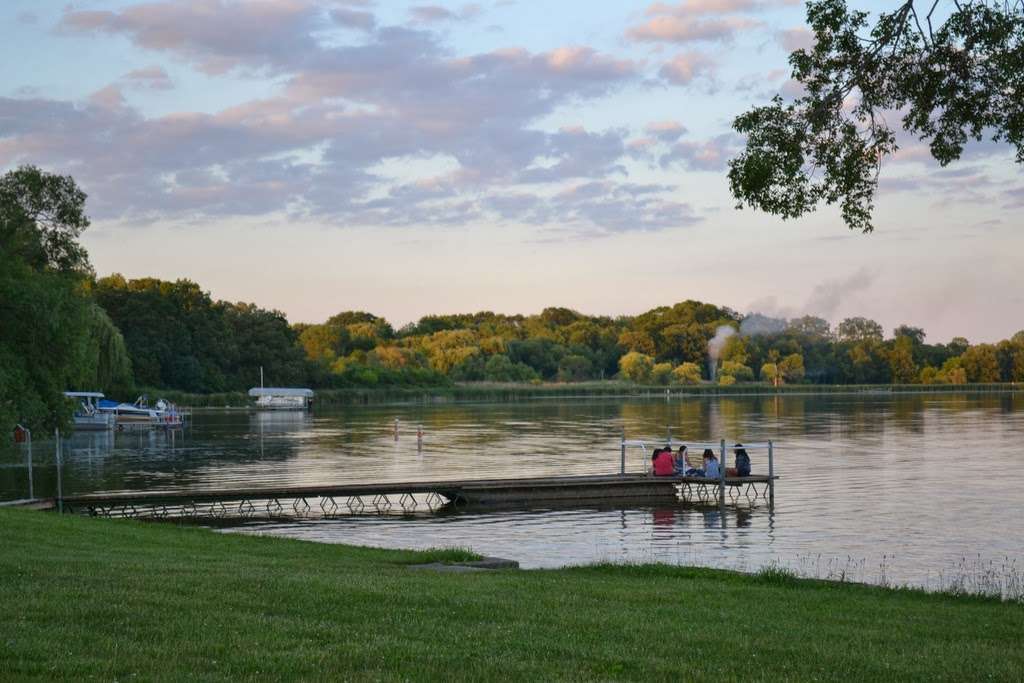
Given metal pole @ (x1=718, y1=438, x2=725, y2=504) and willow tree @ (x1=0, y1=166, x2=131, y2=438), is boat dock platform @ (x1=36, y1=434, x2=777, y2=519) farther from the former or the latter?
willow tree @ (x1=0, y1=166, x2=131, y2=438)

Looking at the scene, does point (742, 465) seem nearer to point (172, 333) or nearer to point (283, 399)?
point (283, 399)

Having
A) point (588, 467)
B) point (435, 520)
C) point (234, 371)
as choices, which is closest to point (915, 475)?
point (588, 467)

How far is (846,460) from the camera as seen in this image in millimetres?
54625

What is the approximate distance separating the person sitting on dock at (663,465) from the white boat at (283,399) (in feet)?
333

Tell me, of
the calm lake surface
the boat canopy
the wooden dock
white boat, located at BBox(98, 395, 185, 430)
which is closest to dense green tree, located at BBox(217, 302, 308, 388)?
the boat canopy

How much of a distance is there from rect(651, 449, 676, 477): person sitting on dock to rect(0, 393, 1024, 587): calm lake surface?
2919mm

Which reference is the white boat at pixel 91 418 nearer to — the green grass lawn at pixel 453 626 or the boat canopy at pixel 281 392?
the boat canopy at pixel 281 392

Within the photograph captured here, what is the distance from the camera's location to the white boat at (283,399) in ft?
453

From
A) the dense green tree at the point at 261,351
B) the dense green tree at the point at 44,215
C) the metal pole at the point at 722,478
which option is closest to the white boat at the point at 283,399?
the dense green tree at the point at 261,351

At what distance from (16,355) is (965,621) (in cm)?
4184

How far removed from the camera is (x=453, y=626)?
11.3 meters

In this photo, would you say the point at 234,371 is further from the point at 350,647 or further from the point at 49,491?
the point at 350,647

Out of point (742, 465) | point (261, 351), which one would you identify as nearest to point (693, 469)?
point (742, 465)

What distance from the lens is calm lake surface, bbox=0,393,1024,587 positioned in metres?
26.8
